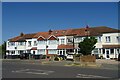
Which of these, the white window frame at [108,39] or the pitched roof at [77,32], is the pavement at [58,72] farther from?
the pitched roof at [77,32]

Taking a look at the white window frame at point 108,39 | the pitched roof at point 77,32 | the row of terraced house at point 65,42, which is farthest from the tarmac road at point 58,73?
the pitched roof at point 77,32

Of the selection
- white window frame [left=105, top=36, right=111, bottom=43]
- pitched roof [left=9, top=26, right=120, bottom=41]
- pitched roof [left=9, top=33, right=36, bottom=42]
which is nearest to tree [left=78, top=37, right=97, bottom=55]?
white window frame [left=105, top=36, right=111, bottom=43]

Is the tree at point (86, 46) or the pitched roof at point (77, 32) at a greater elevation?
the pitched roof at point (77, 32)

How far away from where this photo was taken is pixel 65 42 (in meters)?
77.2

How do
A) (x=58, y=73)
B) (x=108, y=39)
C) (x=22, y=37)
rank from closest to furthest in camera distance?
(x=58, y=73) < (x=108, y=39) < (x=22, y=37)

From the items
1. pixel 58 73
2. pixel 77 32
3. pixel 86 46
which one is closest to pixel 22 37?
pixel 77 32

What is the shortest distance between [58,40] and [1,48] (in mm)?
25229

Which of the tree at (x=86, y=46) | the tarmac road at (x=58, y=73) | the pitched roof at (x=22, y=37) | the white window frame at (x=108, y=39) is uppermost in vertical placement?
the pitched roof at (x=22, y=37)

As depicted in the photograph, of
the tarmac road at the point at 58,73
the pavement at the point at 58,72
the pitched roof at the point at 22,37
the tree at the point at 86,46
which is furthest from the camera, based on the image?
the pitched roof at the point at 22,37

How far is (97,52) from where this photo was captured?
225 ft

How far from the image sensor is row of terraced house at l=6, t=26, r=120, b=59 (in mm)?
65438

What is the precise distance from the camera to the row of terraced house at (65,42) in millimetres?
65438

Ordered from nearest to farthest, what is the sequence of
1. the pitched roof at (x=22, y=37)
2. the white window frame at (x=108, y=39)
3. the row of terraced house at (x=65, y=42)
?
the row of terraced house at (x=65, y=42) < the white window frame at (x=108, y=39) < the pitched roof at (x=22, y=37)

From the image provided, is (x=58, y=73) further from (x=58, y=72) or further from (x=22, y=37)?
(x=22, y=37)
